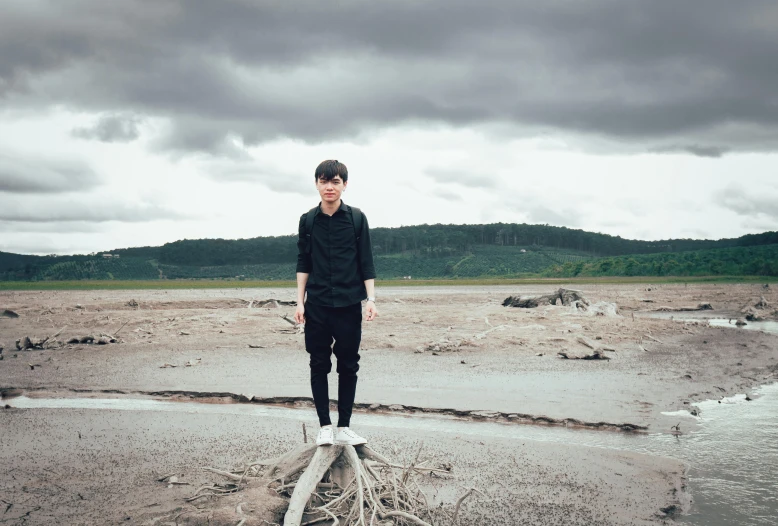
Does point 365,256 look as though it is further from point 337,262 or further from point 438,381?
point 438,381

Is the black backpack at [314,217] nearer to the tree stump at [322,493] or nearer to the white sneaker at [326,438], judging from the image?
the white sneaker at [326,438]

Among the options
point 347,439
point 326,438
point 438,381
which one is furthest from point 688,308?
point 326,438

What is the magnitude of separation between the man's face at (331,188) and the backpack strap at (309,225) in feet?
0.56

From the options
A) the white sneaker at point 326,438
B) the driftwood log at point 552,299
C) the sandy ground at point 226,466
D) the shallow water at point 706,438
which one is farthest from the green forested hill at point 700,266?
the white sneaker at point 326,438

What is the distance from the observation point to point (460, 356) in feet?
44.5

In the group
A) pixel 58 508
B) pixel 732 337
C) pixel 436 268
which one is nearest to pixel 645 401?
pixel 58 508

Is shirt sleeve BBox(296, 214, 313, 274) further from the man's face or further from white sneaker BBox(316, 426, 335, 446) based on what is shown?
white sneaker BBox(316, 426, 335, 446)

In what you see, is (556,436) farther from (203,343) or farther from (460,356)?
(203,343)

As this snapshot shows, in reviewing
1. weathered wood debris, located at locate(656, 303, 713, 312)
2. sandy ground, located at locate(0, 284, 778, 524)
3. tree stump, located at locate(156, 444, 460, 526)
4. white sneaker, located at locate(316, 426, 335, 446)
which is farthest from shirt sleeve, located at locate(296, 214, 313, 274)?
weathered wood debris, located at locate(656, 303, 713, 312)

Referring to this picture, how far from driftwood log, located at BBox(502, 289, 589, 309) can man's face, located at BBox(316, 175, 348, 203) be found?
17948mm

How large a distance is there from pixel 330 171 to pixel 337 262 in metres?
0.67

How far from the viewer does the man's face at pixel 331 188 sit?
14.5ft

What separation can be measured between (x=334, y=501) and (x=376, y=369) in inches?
309

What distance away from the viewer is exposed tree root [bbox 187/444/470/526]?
4.15 m
